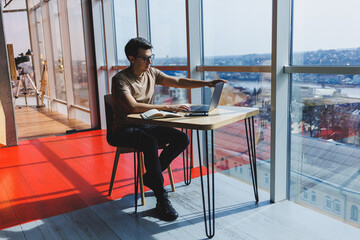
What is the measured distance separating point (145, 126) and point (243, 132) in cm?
86

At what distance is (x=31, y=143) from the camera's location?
15.5ft

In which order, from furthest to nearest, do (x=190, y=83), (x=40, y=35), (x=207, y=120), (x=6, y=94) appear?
(x=40, y=35) < (x=6, y=94) < (x=190, y=83) < (x=207, y=120)

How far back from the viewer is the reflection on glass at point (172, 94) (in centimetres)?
364

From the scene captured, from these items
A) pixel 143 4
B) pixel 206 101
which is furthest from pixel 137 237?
pixel 143 4

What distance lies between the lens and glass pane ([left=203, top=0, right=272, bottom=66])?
8.27 feet

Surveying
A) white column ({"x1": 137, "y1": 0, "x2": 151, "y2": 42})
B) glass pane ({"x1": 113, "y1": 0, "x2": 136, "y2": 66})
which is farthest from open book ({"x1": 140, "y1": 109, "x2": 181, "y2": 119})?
glass pane ({"x1": 113, "y1": 0, "x2": 136, "y2": 66})

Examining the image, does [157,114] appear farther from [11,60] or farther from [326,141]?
[11,60]

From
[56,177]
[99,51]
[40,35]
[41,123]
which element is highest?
[40,35]

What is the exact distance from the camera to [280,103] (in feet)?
7.83

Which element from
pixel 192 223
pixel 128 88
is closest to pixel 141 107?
pixel 128 88

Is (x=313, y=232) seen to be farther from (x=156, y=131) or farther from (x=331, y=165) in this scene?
(x=156, y=131)

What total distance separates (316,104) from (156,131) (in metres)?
1.13

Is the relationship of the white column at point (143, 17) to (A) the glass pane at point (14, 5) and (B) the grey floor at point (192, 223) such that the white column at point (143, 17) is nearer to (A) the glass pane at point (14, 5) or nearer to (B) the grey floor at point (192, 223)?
(A) the glass pane at point (14, 5)

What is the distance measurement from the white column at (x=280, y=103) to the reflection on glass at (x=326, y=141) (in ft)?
0.18
